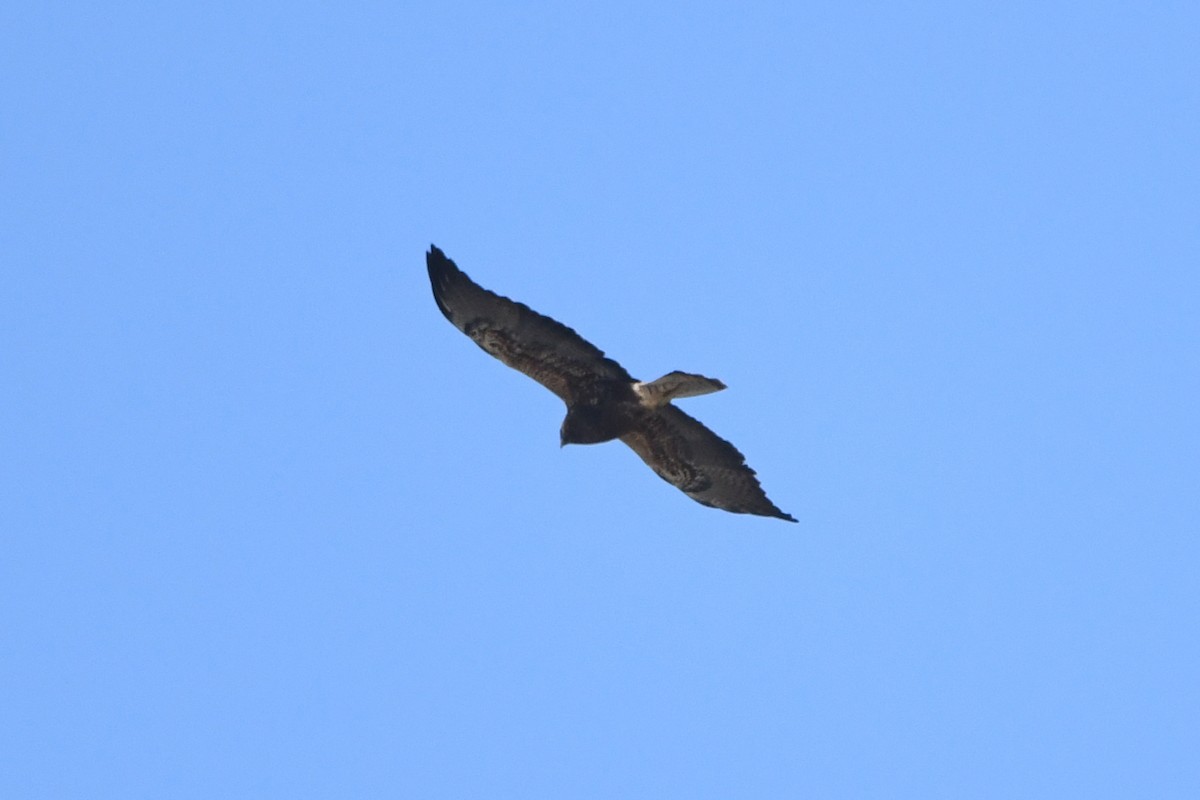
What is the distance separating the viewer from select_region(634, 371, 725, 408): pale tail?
16672mm

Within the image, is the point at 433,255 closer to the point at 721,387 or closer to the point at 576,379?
the point at 576,379

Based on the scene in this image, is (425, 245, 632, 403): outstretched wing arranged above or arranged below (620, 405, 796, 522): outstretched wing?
above

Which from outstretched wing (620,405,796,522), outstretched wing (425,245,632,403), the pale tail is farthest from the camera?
outstretched wing (620,405,796,522)

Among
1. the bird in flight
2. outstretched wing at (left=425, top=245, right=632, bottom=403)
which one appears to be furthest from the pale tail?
outstretched wing at (left=425, top=245, right=632, bottom=403)

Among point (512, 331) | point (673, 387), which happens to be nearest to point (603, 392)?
point (673, 387)

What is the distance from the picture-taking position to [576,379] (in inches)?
684

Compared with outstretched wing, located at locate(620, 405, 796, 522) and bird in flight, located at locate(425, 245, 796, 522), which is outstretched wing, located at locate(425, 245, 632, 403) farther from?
outstretched wing, located at locate(620, 405, 796, 522)

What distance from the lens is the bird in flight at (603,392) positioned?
1703cm

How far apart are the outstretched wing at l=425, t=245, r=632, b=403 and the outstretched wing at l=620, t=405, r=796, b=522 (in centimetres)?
75

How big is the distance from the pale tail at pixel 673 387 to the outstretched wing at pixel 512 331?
24cm

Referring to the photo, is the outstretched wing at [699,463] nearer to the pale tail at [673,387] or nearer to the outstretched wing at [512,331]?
the pale tail at [673,387]

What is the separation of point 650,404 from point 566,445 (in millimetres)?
862

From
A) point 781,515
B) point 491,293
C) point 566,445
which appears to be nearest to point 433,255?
point 491,293

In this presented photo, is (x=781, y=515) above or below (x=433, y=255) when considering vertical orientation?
below
